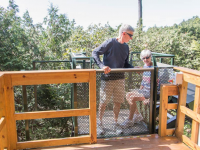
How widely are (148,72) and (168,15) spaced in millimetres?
30300

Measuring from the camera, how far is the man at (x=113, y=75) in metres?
2.60

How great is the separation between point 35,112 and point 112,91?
106 cm

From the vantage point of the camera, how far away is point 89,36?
22.3 feet

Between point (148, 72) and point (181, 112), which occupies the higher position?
point (148, 72)

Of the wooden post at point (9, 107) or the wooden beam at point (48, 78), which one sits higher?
the wooden beam at point (48, 78)

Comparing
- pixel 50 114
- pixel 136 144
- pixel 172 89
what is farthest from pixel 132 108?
pixel 50 114

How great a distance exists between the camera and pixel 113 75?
259cm

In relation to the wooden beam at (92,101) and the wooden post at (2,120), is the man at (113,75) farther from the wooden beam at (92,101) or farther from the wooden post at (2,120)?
the wooden post at (2,120)

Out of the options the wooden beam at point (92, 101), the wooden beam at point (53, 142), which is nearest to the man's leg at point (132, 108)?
the wooden beam at point (92, 101)

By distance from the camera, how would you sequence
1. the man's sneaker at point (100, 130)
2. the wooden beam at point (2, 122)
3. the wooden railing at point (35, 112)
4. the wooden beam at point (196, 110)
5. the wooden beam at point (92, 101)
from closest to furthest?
1. the wooden beam at point (2, 122)
2. the wooden railing at point (35, 112)
3. the wooden beam at point (196, 110)
4. the wooden beam at point (92, 101)
5. the man's sneaker at point (100, 130)

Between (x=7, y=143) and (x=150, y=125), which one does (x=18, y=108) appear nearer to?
(x=7, y=143)

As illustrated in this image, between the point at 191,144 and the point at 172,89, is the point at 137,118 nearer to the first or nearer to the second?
the point at 172,89

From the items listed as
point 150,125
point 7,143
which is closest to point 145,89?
point 150,125

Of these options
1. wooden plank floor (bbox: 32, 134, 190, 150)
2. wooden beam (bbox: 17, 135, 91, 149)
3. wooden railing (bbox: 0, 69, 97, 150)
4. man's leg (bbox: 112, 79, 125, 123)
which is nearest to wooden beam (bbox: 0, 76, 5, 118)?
wooden railing (bbox: 0, 69, 97, 150)
